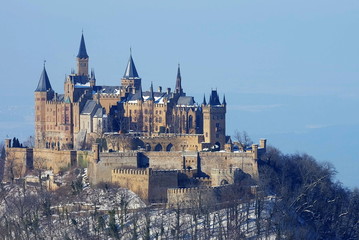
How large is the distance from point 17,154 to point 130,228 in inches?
944

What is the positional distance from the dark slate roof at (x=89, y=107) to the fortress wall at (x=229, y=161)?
14085 millimetres

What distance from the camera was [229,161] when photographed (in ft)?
369

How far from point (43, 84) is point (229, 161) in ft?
76.4

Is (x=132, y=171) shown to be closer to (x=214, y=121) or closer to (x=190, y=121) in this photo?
(x=214, y=121)

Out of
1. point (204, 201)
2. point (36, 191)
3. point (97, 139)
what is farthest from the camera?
point (97, 139)

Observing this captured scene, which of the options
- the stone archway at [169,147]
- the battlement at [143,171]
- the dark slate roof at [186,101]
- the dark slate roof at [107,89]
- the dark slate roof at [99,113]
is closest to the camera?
the battlement at [143,171]

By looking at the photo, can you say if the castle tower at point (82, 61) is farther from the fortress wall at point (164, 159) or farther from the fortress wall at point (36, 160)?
the fortress wall at point (164, 159)

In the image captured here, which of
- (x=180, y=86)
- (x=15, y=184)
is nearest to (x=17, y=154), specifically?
(x=15, y=184)

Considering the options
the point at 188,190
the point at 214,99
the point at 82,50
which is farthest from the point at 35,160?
the point at 188,190

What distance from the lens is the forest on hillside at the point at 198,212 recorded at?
99.6 meters

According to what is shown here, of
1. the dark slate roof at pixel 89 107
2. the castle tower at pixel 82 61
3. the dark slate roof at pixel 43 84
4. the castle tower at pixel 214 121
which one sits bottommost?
the castle tower at pixel 214 121

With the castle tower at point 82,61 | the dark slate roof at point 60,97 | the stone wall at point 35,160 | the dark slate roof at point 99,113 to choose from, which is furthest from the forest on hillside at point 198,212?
the castle tower at point 82,61

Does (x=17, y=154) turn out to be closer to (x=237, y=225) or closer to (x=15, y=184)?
(x=15, y=184)

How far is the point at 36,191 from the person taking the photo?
11256cm
